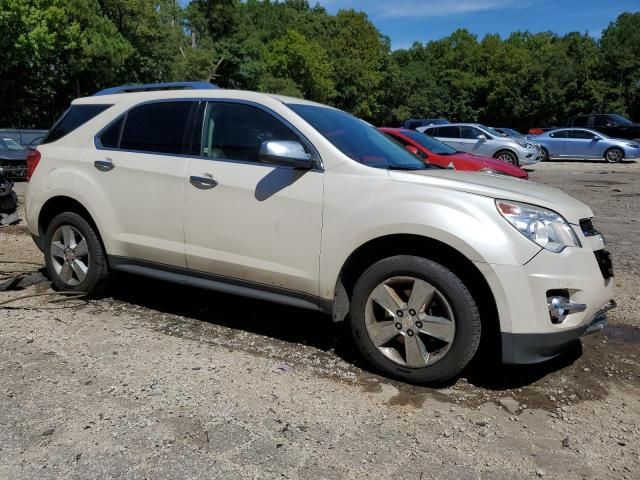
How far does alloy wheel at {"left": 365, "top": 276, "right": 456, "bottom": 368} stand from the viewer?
→ 345 cm

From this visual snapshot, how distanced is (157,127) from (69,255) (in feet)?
4.72

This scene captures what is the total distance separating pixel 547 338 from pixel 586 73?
5330cm

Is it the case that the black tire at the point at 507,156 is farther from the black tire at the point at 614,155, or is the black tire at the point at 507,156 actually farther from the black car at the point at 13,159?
the black car at the point at 13,159

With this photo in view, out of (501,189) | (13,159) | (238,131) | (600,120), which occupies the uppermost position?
(238,131)

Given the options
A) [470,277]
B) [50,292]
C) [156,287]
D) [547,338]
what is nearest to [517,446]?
[547,338]

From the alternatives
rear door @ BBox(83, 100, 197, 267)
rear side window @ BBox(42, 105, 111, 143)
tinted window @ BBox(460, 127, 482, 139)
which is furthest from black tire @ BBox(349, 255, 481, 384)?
tinted window @ BBox(460, 127, 482, 139)

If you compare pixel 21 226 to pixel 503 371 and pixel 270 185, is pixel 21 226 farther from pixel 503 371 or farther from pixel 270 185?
pixel 503 371

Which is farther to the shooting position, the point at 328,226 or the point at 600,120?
the point at 600,120

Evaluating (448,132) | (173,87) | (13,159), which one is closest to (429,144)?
(173,87)

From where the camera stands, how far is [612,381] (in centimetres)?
375

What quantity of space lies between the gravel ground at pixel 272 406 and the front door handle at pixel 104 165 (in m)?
1.19

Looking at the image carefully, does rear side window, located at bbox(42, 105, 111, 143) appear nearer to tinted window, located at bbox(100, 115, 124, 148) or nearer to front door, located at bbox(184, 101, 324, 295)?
tinted window, located at bbox(100, 115, 124, 148)

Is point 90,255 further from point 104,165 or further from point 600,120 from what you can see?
point 600,120

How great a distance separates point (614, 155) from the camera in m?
23.2
